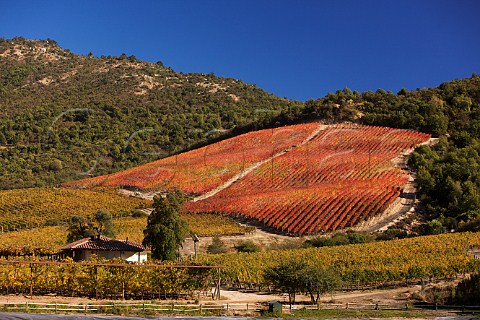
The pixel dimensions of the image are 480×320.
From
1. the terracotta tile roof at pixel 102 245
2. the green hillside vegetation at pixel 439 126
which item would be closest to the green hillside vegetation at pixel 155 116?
the green hillside vegetation at pixel 439 126

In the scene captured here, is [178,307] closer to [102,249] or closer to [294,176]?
[102,249]

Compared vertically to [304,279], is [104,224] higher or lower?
higher

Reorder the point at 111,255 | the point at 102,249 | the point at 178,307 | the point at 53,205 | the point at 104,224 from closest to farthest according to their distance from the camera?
the point at 178,307, the point at 102,249, the point at 111,255, the point at 104,224, the point at 53,205

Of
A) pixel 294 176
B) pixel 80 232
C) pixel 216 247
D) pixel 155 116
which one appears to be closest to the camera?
pixel 80 232

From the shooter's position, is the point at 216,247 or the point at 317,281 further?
the point at 216,247

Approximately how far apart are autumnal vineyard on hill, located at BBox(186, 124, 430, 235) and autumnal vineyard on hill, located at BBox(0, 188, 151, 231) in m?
9.56

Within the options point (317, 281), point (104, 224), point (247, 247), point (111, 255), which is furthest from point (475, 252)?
point (104, 224)

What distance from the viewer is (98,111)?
135 meters

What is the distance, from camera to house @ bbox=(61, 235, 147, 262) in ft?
135

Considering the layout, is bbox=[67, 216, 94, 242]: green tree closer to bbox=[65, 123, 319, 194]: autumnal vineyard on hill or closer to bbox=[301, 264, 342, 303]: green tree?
bbox=[301, 264, 342, 303]: green tree

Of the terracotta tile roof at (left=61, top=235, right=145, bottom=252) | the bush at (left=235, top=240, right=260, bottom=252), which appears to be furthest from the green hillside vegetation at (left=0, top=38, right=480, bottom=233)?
the terracotta tile roof at (left=61, top=235, right=145, bottom=252)

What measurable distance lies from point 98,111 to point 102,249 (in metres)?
98.1

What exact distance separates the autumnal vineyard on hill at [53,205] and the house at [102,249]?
86.4 ft

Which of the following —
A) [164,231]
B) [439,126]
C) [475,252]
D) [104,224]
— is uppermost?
[439,126]
